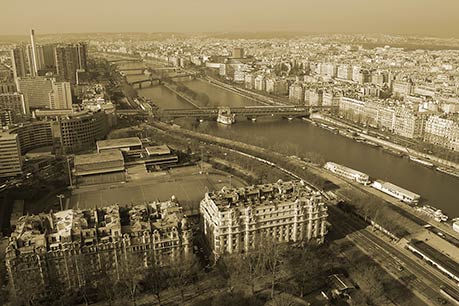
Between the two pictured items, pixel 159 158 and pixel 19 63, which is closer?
pixel 159 158

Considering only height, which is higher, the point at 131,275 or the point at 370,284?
the point at 131,275

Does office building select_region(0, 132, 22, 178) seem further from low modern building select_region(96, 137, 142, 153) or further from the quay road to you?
the quay road

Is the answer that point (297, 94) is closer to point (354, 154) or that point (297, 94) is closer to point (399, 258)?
point (354, 154)

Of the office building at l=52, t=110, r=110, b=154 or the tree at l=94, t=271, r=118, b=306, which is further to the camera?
the office building at l=52, t=110, r=110, b=154

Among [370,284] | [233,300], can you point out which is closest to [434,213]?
[370,284]

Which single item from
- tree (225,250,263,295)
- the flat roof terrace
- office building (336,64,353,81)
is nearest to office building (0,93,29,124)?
the flat roof terrace

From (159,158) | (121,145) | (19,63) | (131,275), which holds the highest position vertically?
(19,63)

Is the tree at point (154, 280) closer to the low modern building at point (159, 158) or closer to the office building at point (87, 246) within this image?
the office building at point (87, 246)
